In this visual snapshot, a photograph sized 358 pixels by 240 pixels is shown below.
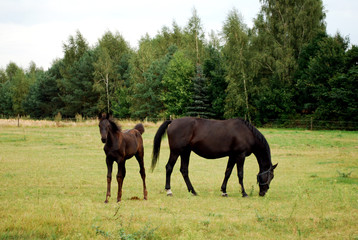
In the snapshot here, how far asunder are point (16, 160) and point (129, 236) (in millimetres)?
13675

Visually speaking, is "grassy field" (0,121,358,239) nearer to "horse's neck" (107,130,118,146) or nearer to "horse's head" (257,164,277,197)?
"horse's head" (257,164,277,197)

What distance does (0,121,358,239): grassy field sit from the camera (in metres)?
6.10

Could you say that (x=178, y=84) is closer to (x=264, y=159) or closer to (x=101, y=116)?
(x=264, y=159)

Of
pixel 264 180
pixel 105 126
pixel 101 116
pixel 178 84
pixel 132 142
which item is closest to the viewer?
pixel 105 126

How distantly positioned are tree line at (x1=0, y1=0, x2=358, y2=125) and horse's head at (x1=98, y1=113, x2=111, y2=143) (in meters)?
33.1

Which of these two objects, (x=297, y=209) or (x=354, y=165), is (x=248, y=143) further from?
(x=354, y=165)

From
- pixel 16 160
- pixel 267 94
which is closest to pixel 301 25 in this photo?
pixel 267 94

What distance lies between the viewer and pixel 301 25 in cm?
4553

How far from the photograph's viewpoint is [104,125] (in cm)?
807

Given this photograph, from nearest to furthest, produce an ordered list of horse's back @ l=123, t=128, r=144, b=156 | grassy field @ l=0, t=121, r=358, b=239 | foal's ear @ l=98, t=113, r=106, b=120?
grassy field @ l=0, t=121, r=358, b=239 < foal's ear @ l=98, t=113, r=106, b=120 < horse's back @ l=123, t=128, r=144, b=156

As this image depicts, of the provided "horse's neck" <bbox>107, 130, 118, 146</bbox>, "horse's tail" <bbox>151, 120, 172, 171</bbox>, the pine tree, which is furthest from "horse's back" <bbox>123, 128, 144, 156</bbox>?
the pine tree

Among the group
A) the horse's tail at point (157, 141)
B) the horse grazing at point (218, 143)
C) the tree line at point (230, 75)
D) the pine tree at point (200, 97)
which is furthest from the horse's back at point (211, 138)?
the pine tree at point (200, 97)

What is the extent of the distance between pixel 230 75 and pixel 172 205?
41.5 meters

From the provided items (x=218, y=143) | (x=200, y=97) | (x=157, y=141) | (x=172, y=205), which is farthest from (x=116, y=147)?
(x=200, y=97)
